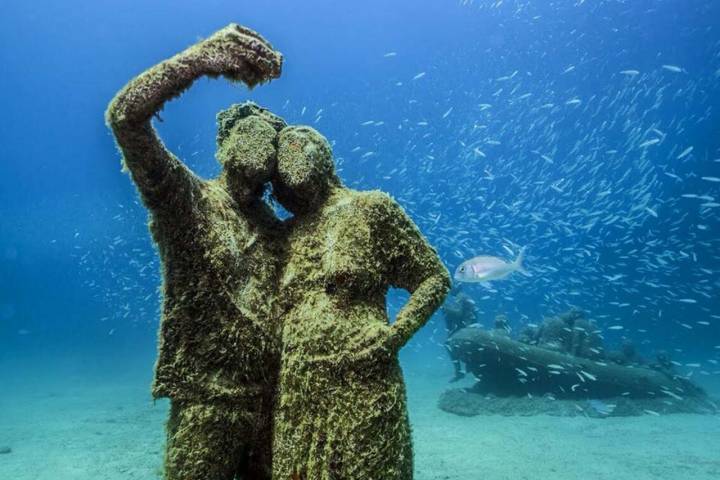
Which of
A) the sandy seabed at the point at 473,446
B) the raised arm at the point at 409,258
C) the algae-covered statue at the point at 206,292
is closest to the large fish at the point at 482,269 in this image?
the sandy seabed at the point at 473,446

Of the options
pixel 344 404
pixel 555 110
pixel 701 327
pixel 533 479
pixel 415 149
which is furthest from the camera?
pixel 415 149

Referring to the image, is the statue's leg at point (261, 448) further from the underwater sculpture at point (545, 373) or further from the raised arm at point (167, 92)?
the underwater sculpture at point (545, 373)

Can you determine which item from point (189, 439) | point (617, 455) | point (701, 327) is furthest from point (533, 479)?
point (701, 327)

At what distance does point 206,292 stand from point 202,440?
Answer: 2.45 ft

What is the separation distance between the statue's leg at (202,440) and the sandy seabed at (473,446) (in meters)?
5.68

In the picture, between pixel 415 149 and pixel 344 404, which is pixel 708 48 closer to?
pixel 415 149

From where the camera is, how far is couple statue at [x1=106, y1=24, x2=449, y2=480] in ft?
7.61

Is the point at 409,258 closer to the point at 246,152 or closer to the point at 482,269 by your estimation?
the point at 246,152

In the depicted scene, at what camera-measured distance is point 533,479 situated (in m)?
7.48

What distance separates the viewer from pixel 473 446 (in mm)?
9297

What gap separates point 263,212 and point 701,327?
45525mm

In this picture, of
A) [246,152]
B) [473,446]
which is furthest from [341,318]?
[473,446]

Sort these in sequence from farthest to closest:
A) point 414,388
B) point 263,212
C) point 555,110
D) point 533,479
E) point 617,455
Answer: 1. point 555,110
2. point 414,388
3. point 617,455
4. point 533,479
5. point 263,212

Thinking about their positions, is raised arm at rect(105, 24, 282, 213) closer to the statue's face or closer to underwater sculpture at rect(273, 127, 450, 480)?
the statue's face
